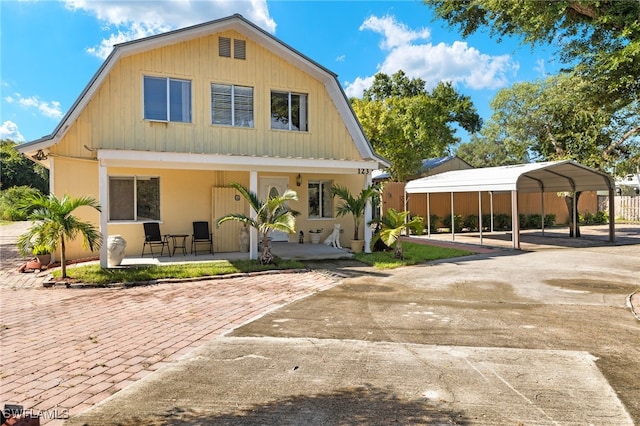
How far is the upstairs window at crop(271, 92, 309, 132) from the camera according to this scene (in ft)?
43.5

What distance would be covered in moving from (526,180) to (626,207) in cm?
1700

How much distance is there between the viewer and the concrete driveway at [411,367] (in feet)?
11.2

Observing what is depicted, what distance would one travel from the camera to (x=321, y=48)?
1753 cm

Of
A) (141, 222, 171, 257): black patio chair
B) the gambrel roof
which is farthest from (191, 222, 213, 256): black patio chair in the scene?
the gambrel roof

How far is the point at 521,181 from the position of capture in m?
20.0

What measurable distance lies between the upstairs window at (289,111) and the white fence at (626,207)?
2642cm

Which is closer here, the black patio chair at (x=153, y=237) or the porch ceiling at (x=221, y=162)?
the porch ceiling at (x=221, y=162)

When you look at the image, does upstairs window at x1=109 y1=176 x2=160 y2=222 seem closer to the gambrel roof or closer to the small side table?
the small side table

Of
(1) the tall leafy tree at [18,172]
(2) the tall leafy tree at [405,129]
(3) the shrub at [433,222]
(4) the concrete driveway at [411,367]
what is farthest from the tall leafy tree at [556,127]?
(1) the tall leafy tree at [18,172]

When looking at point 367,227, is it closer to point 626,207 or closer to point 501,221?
point 501,221

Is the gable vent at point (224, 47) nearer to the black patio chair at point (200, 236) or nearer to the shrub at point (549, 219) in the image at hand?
the black patio chair at point (200, 236)

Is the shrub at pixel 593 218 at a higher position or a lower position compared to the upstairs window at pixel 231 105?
lower

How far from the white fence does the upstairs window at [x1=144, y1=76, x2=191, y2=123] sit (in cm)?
3009

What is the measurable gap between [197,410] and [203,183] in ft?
33.8
